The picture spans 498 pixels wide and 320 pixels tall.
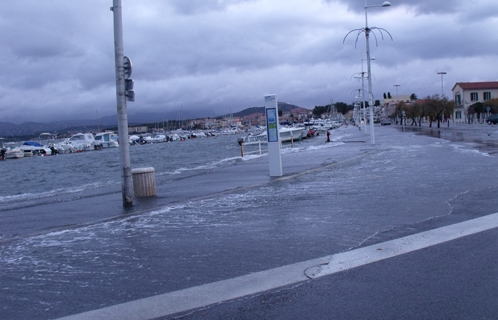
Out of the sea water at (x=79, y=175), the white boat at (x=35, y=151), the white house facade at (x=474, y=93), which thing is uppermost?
the white house facade at (x=474, y=93)

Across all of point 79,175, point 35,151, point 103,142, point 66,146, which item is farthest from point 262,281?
point 103,142

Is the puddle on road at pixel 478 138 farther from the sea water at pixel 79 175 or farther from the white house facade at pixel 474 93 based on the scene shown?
the white house facade at pixel 474 93

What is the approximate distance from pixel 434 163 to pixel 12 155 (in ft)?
228

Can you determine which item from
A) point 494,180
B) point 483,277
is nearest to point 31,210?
point 483,277

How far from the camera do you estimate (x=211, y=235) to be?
7.99 m

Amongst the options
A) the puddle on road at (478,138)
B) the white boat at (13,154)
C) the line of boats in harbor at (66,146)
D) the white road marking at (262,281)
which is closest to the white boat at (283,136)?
the puddle on road at (478,138)

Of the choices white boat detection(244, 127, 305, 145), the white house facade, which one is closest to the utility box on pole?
white boat detection(244, 127, 305, 145)

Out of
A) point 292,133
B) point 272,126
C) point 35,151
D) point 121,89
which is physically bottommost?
point 35,151

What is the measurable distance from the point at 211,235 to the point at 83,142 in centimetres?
9053

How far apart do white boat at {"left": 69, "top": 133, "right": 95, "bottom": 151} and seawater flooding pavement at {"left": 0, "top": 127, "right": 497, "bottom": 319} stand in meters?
79.9

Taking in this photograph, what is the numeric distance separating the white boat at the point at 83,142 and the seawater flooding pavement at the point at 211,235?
7986 cm

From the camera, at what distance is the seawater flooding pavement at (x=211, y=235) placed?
18.6 feet

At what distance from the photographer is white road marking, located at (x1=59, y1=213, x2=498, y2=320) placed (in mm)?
4918

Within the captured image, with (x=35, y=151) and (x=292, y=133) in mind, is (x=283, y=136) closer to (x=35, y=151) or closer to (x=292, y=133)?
(x=292, y=133)
